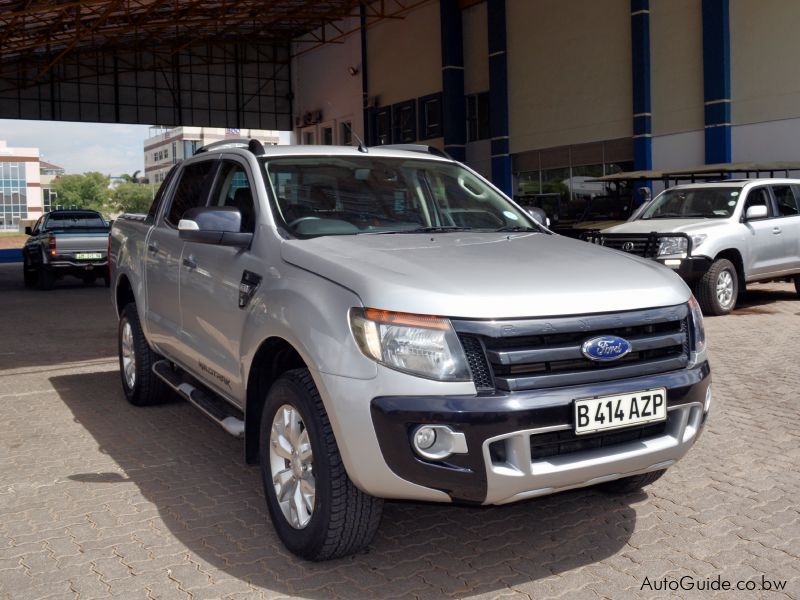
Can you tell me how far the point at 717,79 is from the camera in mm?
21562

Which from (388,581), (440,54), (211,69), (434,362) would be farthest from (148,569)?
(211,69)

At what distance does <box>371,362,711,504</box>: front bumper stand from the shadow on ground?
0.50 metres

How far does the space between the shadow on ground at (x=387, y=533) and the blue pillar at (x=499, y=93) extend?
954 inches

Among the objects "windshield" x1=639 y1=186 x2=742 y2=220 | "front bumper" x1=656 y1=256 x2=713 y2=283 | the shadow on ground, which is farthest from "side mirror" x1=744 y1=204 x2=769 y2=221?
the shadow on ground

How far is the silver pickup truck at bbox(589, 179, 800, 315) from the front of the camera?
443 inches

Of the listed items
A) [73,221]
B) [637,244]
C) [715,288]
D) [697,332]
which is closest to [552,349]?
[697,332]

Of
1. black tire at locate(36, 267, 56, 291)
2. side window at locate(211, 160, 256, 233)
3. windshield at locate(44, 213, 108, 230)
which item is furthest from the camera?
windshield at locate(44, 213, 108, 230)

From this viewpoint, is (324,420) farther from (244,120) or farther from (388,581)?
(244,120)

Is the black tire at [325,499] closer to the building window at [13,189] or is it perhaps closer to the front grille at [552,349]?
the front grille at [552,349]

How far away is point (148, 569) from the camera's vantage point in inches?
142

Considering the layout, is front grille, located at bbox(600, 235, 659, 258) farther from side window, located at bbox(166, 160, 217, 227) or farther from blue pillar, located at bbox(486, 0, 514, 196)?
blue pillar, located at bbox(486, 0, 514, 196)

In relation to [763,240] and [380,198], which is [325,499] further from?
[763,240]

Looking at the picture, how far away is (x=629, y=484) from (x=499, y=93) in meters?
25.6

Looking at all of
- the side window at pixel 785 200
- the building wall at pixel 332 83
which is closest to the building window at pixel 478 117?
the building wall at pixel 332 83
